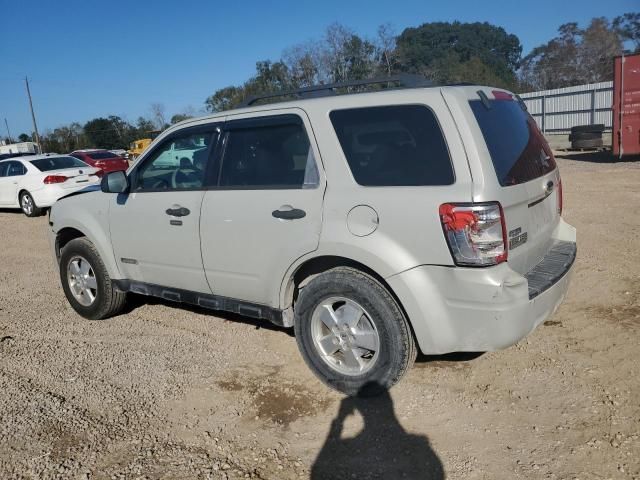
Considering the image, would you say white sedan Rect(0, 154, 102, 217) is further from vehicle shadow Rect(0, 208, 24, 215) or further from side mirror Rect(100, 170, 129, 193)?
side mirror Rect(100, 170, 129, 193)

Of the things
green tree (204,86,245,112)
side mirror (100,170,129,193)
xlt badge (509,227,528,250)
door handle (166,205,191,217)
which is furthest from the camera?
green tree (204,86,245,112)

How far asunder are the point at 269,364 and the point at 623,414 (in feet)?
7.87

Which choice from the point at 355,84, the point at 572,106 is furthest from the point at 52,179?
the point at 572,106

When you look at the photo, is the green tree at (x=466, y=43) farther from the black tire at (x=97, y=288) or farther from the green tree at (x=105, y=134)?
the black tire at (x=97, y=288)

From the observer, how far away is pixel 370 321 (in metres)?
3.53

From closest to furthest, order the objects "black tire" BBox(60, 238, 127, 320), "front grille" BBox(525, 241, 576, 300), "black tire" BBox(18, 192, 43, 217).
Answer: "front grille" BBox(525, 241, 576, 300) → "black tire" BBox(60, 238, 127, 320) → "black tire" BBox(18, 192, 43, 217)

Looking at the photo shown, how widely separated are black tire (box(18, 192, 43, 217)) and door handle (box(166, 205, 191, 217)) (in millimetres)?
10553

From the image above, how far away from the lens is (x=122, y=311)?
18.4 ft

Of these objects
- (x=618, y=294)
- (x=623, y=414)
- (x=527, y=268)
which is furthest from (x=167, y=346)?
(x=618, y=294)

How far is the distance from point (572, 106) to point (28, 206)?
31455mm

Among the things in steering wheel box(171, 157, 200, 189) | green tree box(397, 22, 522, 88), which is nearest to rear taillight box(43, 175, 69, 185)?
steering wheel box(171, 157, 200, 189)

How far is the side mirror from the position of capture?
181 inches

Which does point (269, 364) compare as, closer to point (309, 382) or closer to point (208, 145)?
point (309, 382)

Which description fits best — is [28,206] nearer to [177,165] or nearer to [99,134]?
[177,165]
